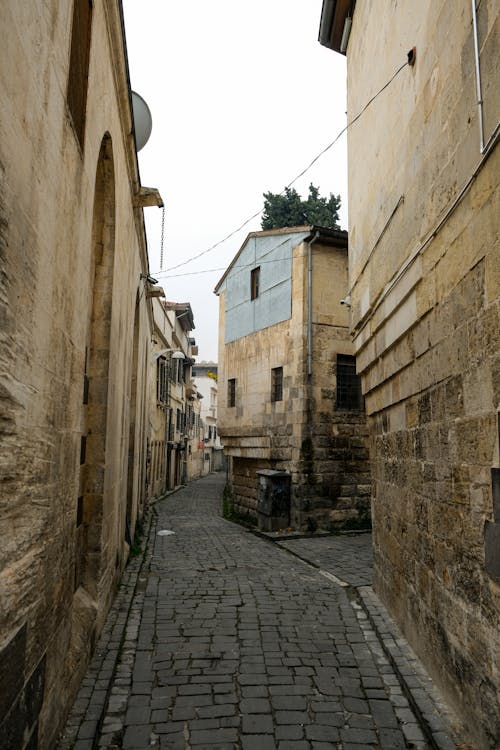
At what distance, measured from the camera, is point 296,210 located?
26.6 metres

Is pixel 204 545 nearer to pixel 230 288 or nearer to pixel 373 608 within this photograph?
pixel 373 608

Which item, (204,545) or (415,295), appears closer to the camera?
(415,295)

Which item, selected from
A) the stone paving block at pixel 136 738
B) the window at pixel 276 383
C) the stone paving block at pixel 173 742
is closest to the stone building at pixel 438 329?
the stone paving block at pixel 173 742

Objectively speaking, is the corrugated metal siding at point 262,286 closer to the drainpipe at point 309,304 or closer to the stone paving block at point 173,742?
the drainpipe at point 309,304

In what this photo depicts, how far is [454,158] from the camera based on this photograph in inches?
152

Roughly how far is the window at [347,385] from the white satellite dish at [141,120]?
7.48 metres

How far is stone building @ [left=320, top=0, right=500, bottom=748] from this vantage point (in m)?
3.26

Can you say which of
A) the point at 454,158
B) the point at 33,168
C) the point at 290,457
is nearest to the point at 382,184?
the point at 454,158

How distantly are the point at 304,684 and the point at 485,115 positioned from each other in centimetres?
437

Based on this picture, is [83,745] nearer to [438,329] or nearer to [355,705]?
[355,705]

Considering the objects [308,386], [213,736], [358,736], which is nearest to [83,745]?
[213,736]

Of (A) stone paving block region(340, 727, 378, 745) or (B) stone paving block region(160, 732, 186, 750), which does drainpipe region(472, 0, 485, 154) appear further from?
(B) stone paving block region(160, 732, 186, 750)

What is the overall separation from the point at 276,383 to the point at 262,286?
295cm

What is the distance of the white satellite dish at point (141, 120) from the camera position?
8.33 m
